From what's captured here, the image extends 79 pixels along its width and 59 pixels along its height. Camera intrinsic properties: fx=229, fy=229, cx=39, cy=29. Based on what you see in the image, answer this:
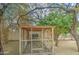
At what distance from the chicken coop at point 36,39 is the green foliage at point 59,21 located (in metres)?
0.06

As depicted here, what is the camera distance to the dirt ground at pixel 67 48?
8.91 ft

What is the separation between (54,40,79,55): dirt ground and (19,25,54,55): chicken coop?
0.08 meters

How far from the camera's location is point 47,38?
8.91ft

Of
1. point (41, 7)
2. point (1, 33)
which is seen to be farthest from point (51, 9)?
point (1, 33)

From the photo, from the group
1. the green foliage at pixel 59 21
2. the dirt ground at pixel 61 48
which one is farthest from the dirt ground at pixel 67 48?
the green foliage at pixel 59 21

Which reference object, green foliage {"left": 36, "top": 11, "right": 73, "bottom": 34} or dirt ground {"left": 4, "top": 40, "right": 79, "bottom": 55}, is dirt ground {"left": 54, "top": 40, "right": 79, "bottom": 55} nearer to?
dirt ground {"left": 4, "top": 40, "right": 79, "bottom": 55}

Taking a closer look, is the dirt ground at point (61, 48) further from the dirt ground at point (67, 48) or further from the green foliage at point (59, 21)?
the green foliage at point (59, 21)

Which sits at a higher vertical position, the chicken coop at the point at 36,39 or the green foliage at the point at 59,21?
the green foliage at the point at 59,21

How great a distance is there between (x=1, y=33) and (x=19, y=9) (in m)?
0.36

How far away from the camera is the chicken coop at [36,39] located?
271cm

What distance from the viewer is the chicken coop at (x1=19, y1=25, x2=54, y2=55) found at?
271 cm

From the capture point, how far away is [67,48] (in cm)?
273

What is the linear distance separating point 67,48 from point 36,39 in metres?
0.38

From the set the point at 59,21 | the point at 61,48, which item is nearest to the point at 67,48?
the point at 61,48
